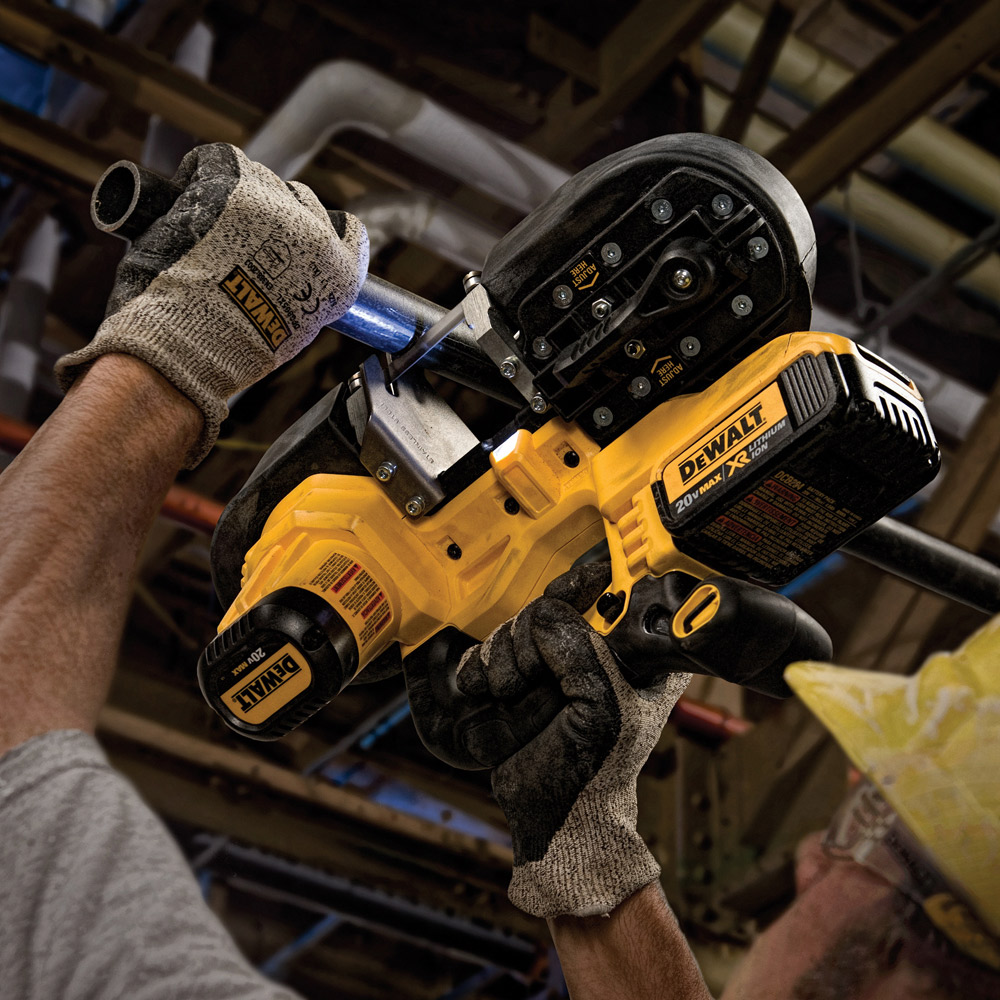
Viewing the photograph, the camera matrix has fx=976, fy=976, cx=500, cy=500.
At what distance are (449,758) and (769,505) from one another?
48cm

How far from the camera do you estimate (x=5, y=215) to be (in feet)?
9.21

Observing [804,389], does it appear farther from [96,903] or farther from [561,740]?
[96,903]

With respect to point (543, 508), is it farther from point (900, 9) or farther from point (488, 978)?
point (900, 9)

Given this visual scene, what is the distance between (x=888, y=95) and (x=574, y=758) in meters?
1.65

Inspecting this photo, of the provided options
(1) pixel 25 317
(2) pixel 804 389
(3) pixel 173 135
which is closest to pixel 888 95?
(2) pixel 804 389

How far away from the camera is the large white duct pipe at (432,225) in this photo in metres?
2.31

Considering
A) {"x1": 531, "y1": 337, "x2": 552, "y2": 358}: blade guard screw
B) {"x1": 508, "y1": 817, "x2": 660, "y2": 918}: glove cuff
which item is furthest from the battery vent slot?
{"x1": 508, "y1": 817, "x2": 660, "y2": 918}: glove cuff

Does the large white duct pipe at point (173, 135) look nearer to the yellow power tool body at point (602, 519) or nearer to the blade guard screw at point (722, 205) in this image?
the yellow power tool body at point (602, 519)

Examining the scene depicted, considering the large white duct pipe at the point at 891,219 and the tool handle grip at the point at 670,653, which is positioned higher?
the large white duct pipe at the point at 891,219

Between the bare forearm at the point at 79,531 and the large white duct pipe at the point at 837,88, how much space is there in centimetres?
204

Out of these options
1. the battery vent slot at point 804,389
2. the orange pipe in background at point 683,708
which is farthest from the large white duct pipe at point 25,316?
the battery vent slot at point 804,389

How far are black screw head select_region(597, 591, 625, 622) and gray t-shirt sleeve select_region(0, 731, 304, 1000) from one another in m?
0.53

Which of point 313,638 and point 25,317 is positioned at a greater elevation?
point 313,638

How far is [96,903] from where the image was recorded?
24.6 inches
